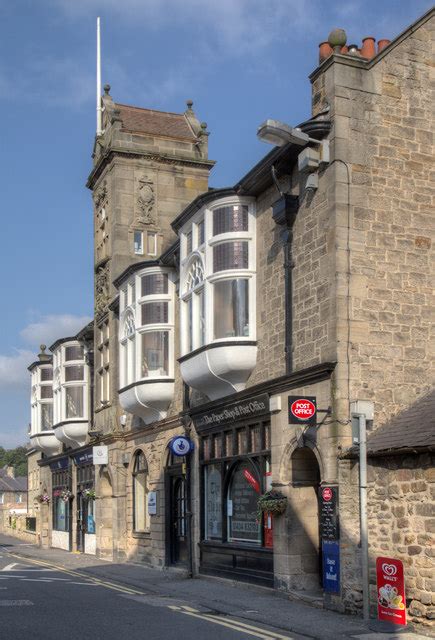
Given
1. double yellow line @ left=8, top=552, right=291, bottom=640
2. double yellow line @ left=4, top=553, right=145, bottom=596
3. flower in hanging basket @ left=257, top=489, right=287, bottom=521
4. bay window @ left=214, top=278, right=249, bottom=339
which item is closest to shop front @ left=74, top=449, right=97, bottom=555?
double yellow line @ left=4, top=553, right=145, bottom=596

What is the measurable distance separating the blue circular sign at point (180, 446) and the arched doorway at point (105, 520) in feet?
28.3

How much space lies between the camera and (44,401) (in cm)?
4278

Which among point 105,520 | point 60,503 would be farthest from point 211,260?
point 60,503

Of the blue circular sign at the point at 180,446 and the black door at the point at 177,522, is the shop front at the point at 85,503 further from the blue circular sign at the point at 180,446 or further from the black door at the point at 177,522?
the blue circular sign at the point at 180,446

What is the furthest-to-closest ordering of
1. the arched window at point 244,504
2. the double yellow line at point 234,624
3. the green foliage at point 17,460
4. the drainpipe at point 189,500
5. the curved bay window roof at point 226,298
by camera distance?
the green foliage at point 17,460
the drainpipe at point 189,500
the curved bay window roof at point 226,298
the arched window at point 244,504
the double yellow line at point 234,624

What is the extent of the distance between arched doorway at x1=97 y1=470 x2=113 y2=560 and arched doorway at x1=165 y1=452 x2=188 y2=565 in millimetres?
5668

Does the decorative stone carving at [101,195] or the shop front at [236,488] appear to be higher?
the decorative stone carving at [101,195]

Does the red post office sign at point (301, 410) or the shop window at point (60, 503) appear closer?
the red post office sign at point (301, 410)

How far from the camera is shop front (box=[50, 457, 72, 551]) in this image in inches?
1469

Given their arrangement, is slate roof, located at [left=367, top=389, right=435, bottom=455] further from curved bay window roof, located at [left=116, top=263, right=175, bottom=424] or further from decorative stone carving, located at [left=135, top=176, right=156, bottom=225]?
decorative stone carving, located at [left=135, top=176, right=156, bottom=225]

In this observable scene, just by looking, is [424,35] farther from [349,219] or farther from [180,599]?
[180,599]

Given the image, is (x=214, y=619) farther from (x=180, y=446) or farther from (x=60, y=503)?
(x=60, y=503)

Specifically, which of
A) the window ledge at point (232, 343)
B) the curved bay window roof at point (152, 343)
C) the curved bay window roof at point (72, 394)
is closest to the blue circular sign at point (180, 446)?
the curved bay window roof at point (152, 343)

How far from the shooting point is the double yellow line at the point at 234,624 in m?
12.8
